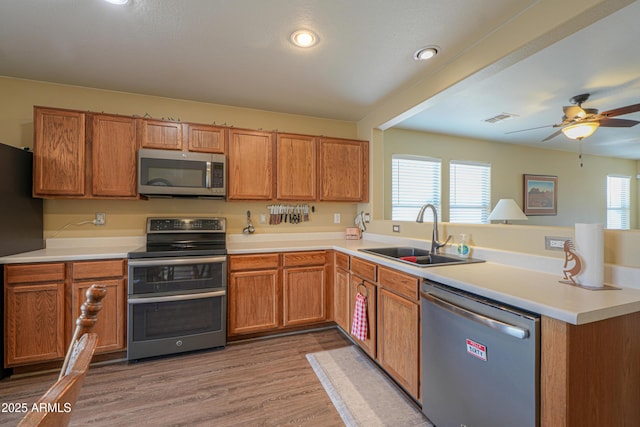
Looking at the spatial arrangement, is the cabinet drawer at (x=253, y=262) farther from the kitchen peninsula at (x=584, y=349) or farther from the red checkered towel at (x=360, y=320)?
the kitchen peninsula at (x=584, y=349)

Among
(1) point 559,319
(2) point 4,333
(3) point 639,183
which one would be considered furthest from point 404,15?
(3) point 639,183

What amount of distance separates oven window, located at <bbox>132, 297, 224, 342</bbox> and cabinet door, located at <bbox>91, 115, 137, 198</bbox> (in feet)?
3.60

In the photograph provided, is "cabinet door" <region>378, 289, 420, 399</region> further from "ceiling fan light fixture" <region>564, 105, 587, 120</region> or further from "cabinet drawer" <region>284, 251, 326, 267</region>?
"ceiling fan light fixture" <region>564, 105, 587, 120</region>

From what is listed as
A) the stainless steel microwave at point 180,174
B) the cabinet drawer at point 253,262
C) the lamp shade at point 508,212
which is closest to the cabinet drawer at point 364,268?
the cabinet drawer at point 253,262

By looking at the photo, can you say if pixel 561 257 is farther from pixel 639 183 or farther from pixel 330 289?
pixel 639 183

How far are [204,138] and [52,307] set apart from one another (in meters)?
1.88

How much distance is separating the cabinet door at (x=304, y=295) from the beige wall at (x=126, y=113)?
2.58 feet

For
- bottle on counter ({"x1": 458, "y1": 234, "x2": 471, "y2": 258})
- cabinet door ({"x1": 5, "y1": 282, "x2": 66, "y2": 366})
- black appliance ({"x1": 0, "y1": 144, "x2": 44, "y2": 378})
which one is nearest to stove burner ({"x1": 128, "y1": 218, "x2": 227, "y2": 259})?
cabinet door ({"x1": 5, "y1": 282, "x2": 66, "y2": 366})

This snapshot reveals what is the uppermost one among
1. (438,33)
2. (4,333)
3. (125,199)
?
(438,33)

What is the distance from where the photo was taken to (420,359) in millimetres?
1733

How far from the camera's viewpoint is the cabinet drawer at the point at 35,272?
2.12 meters

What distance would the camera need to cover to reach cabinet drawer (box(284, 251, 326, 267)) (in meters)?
2.85

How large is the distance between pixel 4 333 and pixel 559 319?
342 cm

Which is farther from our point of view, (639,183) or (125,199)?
(639,183)
